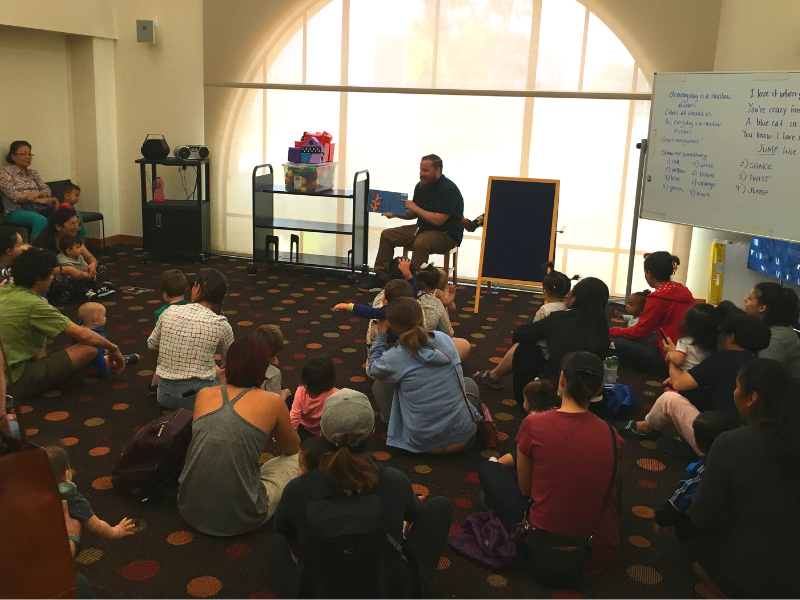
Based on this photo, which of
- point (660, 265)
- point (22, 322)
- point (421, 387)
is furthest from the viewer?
point (660, 265)

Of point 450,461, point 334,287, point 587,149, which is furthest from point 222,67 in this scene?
point 450,461

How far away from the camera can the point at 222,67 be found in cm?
756

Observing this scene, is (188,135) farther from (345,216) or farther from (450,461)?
(450,461)

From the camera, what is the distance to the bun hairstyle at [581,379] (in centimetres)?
255

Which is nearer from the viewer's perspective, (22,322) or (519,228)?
(22,322)

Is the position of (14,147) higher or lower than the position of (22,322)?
higher

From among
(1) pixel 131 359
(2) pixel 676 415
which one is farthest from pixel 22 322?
(2) pixel 676 415

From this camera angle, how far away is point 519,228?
20.6 feet

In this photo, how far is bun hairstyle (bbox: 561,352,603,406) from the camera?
8.38 feet

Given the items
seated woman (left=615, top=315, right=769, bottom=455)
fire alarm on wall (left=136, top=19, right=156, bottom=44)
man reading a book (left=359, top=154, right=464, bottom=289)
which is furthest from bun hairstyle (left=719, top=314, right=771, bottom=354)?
fire alarm on wall (left=136, top=19, right=156, bottom=44)

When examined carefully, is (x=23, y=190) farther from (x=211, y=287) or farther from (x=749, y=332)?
(x=749, y=332)

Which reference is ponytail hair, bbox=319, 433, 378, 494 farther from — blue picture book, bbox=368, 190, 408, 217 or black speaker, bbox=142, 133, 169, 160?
black speaker, bbox=142, 133, 169, 160

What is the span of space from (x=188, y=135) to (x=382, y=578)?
6.63 m

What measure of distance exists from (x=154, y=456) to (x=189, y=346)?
77cm
